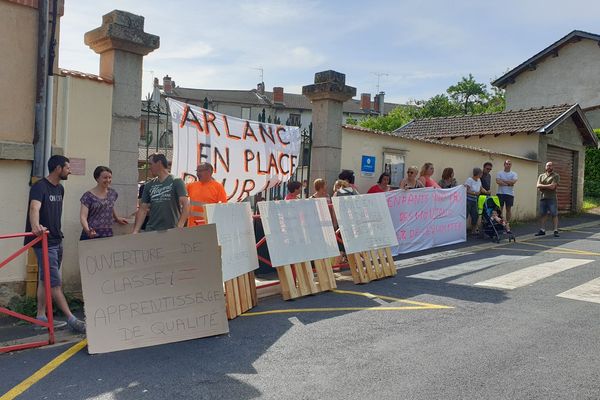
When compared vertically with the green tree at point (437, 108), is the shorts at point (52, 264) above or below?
below

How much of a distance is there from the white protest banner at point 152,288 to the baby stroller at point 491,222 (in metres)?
7.91

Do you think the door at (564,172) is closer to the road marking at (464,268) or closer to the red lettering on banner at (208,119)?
the road marking at (464,268)

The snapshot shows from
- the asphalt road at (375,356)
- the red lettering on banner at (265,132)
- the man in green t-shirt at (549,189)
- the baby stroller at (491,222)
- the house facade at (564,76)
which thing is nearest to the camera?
the asphalt road at (375,356)

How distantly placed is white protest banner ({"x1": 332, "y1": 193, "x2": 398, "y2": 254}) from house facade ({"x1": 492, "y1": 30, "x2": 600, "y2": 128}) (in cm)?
2117

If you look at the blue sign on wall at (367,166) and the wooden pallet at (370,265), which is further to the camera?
the blue sign on wall at (367,166)

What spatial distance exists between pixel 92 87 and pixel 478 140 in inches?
574

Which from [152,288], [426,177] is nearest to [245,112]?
[426,177]

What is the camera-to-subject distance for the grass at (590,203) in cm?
2025

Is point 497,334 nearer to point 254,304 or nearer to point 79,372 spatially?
point 254,304

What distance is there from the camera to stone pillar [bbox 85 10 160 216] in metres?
6.74

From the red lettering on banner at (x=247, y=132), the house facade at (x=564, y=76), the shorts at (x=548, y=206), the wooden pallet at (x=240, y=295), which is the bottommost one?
the wooden pallet at (x=240, y=295)

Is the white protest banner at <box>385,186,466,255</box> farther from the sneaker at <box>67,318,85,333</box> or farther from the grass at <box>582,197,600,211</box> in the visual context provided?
the grass at <box>582,197,600,211</box>

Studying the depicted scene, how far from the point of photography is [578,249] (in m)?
10.5

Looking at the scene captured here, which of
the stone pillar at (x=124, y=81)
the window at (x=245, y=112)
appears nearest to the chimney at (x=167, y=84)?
the window at (x=245, y=112)
